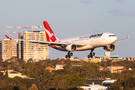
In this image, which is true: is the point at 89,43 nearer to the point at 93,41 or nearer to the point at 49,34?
the point at 93,41

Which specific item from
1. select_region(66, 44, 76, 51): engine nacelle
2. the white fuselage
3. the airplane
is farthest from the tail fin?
select_region(66, 44, 76, 51): engine nacelle

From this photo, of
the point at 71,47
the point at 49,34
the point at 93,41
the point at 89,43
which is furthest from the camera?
the point at 49,34

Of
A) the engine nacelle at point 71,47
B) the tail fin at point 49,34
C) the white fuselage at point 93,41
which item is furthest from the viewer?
the tail fin at point 49,34

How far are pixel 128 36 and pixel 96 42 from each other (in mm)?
17501

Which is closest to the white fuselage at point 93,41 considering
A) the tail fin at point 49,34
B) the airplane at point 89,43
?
the airplane at point 89,43

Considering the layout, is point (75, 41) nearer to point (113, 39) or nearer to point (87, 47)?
point (87, 47)

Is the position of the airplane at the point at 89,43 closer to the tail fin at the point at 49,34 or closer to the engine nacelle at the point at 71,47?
the engine nacelle at the point at 71,47

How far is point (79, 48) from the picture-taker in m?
120

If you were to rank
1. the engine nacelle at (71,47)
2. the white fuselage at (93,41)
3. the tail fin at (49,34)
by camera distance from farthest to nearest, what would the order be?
the tail fin at (49,34) < the engine nacelle at (71,47) < the white fuselage at (93,41)

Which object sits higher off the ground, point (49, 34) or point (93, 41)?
point (49, 34)

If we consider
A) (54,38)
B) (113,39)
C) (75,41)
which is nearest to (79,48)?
(75,41)

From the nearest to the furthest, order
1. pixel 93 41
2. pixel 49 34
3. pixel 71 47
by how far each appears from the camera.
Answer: pixel 93 41 → pixel 71 47 → pixel 49 34

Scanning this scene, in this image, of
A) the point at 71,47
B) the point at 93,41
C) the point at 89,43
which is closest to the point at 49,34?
the point at 71,47

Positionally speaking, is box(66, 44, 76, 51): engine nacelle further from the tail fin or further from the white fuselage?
the tail fin
